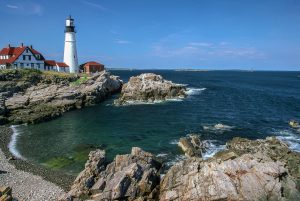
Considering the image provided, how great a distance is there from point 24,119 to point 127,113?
19.2 m

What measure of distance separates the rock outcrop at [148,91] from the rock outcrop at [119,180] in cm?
4773

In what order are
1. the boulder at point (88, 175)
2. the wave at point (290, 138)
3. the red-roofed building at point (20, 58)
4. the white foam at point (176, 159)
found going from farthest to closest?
the red-roofed building at point (20, 58) < the wave at point (290, 138) < the white foam at point (176, 159) < the boulder at point (88, 175)

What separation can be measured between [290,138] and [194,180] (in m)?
24.8

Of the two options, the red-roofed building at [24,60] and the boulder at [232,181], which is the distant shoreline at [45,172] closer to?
the boulder at [232,181]

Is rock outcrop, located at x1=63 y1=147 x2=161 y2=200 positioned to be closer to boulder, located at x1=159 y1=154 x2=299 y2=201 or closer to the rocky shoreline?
boulder, located at x1=159 y1=154 x2=299 y2=201

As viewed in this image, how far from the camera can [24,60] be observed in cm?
9088

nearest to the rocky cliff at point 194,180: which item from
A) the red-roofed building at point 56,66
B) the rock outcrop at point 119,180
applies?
the rock outcrop at point 119,180

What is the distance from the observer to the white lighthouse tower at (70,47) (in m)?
92.6

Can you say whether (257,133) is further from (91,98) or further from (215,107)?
(91,98)

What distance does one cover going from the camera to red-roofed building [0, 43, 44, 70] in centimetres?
8912

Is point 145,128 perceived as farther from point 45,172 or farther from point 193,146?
point 45,172

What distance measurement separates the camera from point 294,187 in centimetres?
2431

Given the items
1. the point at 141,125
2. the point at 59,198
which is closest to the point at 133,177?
the point at 59,198

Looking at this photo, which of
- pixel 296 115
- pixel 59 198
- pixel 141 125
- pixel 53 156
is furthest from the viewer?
pixel 296 115
